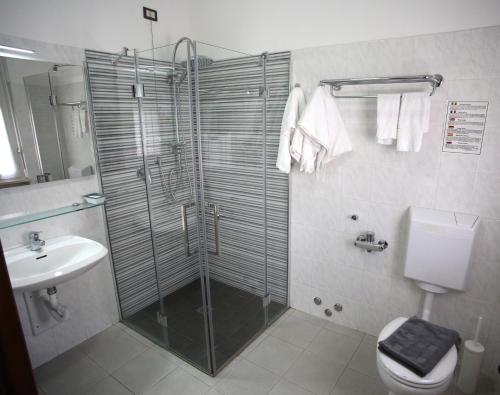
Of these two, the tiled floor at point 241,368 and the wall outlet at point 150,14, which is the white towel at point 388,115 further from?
the wall outlet at point 150,14

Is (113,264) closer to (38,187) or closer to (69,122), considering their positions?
(38,187)

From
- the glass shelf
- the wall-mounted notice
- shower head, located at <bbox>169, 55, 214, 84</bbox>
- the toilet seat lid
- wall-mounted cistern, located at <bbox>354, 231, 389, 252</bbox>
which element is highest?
shower head, located at <bbox>169, 55, 214, 84</bbox>

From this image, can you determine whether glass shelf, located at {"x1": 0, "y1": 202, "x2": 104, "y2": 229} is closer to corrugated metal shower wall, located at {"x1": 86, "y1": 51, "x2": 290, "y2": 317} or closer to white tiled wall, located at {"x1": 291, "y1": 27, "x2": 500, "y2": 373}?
corrugated metal shower wall, located at {"x1": 86, "y1": 51, "x2": 290, "y2": 317}

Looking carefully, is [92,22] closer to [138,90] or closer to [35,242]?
[138,90]

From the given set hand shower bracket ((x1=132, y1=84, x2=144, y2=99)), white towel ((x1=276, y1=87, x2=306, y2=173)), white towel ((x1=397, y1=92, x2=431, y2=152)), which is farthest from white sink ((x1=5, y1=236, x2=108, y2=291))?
white towel ((x1=397, y1=92, x2=431, y2=152))

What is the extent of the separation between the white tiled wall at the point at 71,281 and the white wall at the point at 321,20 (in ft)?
5.37

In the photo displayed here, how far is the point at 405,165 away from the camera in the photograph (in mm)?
2137

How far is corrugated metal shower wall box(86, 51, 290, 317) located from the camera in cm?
230

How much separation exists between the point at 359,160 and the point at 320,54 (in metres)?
0.81

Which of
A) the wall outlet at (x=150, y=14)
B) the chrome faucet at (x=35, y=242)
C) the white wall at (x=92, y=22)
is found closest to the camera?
the white wall at (x=92, y=22)

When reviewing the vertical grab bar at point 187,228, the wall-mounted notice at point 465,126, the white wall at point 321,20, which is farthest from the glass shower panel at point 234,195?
the wall-mounted notice at point 465,126

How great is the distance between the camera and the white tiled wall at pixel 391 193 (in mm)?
1873

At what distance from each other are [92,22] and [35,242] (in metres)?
1.55

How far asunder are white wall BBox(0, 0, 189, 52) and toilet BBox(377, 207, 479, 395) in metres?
2.43
